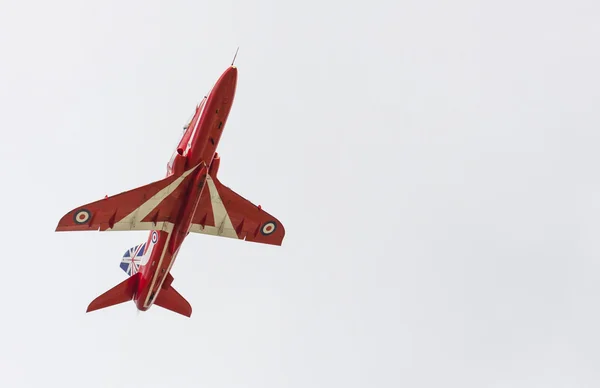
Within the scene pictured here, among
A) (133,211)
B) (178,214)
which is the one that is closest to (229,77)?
(178,214)

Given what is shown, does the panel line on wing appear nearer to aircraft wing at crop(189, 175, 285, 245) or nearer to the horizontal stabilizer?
aircraft wing at crop(189, 175, 285, 245)

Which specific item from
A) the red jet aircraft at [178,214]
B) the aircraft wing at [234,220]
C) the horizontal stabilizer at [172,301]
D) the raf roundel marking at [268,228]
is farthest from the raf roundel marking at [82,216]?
the raf roundel marking at [268,228]

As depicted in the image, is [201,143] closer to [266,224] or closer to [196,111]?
[196,111]

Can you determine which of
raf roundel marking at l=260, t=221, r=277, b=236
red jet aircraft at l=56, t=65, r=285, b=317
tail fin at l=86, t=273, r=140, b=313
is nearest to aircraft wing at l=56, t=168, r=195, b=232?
red jet aircraft at l=56, t=65, r=285, b=317

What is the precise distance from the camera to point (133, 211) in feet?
142

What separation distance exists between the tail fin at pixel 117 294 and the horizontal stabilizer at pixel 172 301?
6.58 feet

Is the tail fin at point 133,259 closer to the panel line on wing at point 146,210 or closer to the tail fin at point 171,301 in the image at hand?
the tail fin at point 171,301

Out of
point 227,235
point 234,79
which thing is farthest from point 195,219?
point 234,79

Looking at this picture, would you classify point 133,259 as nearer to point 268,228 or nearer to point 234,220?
point 234,220

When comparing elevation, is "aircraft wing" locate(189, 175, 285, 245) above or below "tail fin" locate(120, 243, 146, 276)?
above

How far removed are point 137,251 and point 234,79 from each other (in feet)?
47.3

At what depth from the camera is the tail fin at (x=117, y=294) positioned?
1833 inches

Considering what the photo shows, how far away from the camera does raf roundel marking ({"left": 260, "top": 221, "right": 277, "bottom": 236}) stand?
151 feet

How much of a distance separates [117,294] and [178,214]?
7.04 m
